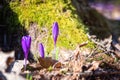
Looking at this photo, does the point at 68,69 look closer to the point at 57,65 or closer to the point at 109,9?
the point at 57,65

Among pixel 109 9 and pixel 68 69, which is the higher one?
pixel 68 69

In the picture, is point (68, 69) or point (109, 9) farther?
point (109, 9)

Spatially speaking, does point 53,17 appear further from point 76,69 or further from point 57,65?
point 76,69

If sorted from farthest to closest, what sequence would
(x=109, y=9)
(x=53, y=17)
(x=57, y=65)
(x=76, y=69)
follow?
(x=109, y=9) < (x=53, y=17) < (x=57, y=65) < (x=76, y=69)

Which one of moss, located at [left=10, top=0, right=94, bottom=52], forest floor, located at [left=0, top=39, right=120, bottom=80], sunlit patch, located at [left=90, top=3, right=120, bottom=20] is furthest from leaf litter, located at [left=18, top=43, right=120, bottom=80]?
sunlit patch, located at [left=90, top=3, right=120, bottom=20]

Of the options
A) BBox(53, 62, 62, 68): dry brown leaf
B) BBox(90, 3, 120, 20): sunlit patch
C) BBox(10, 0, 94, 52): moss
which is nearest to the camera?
BBox(53, 62, 62, 68): dry brown leaf

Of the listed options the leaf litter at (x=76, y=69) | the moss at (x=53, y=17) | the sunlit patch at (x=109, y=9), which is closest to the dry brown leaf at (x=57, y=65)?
the leaf litter at (x=76, y=69)

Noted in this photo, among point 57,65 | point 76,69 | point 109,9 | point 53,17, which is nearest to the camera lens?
point 76,69

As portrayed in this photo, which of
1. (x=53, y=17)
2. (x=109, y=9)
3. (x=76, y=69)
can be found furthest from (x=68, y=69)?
(x=109, y=9)

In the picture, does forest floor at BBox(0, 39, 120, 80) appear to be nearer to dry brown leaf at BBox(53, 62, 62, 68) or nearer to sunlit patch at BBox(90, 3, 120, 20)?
dry brown leaf at BBox(53, 62, 62, 68)
